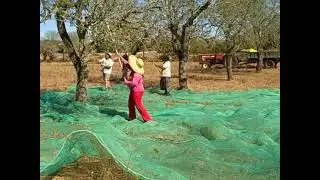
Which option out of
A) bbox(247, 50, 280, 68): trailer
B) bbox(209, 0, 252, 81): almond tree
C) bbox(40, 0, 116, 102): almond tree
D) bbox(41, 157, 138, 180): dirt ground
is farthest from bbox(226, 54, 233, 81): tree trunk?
bbox(41, 157, 138, 180): dirt ground

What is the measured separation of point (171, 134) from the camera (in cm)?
402

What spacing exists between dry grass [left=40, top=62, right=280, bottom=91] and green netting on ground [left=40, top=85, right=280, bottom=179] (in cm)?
8

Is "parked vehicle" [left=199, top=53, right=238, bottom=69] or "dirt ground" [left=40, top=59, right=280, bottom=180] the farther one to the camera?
"parked vehicle" [left=199, top=53, right=238, bottom=69]

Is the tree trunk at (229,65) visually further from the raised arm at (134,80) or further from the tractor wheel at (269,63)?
the raised arm at (134,80)

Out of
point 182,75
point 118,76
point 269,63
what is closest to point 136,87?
point 118,76

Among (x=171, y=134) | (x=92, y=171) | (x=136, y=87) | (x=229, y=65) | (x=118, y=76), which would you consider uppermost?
(x=229, y=65)

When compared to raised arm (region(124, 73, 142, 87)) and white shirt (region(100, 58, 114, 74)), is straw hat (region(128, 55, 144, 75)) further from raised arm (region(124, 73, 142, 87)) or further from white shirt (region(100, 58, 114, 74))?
white shirt (region(100, 58, 114, 74))

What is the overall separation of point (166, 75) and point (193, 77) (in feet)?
0.87

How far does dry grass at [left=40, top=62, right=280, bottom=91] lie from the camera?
4020mm

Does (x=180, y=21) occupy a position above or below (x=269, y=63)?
above

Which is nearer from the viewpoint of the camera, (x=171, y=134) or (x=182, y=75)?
(x=171, y=134)

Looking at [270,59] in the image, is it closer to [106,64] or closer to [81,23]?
[106,64]
